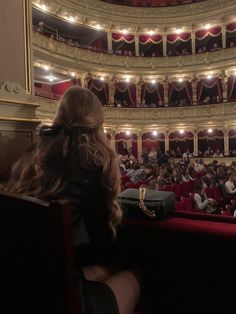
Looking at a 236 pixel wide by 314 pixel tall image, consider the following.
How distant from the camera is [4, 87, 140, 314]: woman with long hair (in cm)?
105

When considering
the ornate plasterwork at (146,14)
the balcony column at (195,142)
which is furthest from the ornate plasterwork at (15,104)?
the balcony column at (195,142)

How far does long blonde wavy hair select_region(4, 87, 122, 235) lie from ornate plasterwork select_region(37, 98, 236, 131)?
14.2 metres

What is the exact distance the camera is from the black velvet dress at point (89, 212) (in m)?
1.02

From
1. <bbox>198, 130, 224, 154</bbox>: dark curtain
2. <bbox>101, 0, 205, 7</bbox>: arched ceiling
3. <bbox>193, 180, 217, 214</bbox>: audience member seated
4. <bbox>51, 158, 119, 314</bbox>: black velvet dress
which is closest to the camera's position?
<bbox>51, 158, 119, 314</bbox>: black velvet dress

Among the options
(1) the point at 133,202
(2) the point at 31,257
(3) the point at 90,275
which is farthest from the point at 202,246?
(2) the point at 31,257

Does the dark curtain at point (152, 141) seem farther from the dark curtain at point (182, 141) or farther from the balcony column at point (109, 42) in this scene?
the balcony column at point (109, 42)

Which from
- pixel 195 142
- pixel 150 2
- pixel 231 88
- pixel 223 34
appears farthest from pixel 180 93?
pixel 150 2

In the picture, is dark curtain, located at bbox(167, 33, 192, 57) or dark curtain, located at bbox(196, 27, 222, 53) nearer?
dark curtain, located at bbox(196, 27, 222, 53)

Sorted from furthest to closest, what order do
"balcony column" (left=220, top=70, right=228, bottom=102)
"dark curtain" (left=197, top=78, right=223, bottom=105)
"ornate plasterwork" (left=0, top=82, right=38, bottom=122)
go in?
1. "dark curtain" (left=197, top=78, right=223, bottom=105)
2. "balcony column" (left=220, top=70, right=228, bottom=102)
3. "ornate plasterwork" (left=0, top=82, right=38, bottom=122)

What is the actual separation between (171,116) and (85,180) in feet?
50.5

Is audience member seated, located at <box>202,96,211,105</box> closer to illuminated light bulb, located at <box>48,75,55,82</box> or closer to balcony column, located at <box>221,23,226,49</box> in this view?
balcony column, located at <box>221,23,226,49</box>

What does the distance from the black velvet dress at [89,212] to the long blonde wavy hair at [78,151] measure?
2 cm

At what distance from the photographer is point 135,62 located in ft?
52.4

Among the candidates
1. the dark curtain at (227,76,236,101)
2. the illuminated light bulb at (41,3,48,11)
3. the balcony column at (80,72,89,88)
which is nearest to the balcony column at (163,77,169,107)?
the dark curtain at (227,76,236,101)
